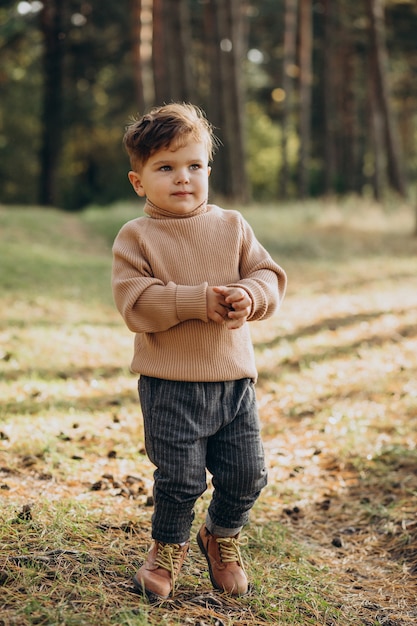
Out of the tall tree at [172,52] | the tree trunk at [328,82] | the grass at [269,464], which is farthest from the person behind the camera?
the tree trunk at [328,82]

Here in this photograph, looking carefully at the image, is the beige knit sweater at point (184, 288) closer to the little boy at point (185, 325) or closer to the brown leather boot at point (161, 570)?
the little boy at point (185, 325)

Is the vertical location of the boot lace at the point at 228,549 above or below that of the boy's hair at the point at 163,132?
below

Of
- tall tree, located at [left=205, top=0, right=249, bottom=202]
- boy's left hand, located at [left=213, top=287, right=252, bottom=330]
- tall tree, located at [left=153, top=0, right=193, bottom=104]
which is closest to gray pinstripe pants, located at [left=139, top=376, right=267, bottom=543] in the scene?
boy's left hand, located at [left=213, top=287, right=252, bottom=330]

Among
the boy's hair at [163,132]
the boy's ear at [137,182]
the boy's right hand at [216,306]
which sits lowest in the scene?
the boy's right hand at [216,306]

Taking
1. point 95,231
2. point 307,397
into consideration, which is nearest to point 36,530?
point 307,397

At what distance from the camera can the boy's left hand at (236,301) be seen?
8.99ft

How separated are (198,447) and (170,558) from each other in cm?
46

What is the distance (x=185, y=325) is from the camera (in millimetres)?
2900

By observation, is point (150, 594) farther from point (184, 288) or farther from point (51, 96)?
point (51, 96)

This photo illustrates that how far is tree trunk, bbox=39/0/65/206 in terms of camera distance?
26.6m

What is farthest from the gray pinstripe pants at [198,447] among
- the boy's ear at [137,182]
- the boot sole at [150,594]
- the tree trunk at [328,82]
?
the tree trunk at [328,82]

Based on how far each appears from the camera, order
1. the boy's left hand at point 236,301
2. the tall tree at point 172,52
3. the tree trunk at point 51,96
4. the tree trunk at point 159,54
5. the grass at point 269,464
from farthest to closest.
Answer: the tree trunk at point 51,96
the tree trunk at point 159,54
the tall tree at point 172,52
the grass at point 269,464
the boy's left hand at point 236,301

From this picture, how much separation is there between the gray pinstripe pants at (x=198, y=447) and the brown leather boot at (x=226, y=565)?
83 millimetres

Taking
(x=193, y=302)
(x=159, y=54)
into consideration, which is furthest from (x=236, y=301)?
(x=159, y=54)
